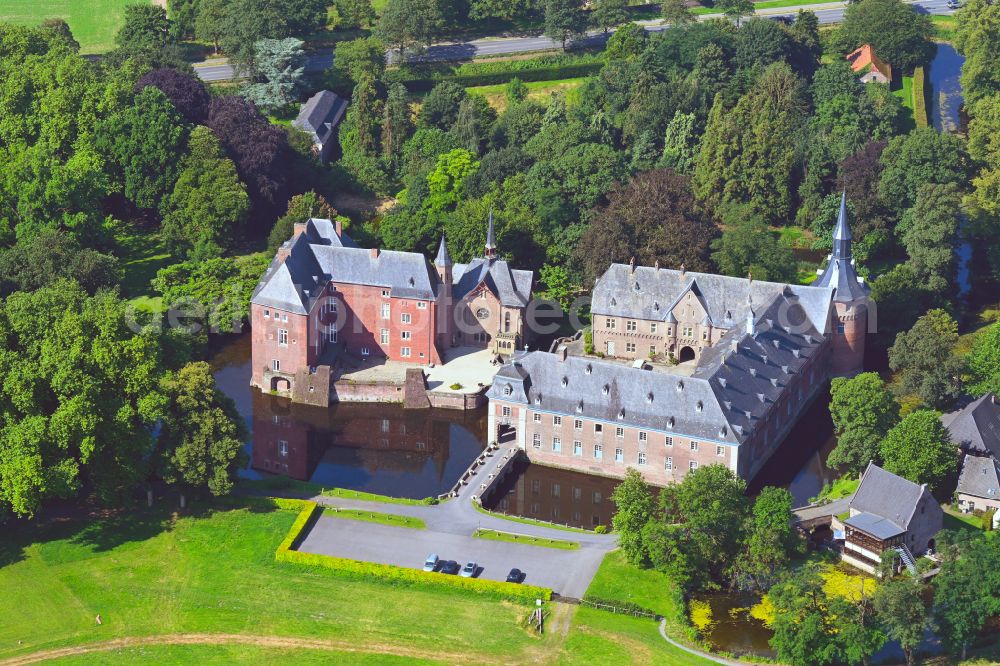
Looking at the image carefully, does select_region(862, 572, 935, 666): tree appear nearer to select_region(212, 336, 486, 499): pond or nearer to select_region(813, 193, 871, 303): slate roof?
select_region(212, 336, 486, 499): pond

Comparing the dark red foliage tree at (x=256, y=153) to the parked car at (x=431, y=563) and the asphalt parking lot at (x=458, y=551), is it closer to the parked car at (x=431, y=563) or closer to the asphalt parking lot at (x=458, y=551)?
the asphalt parking lot at (x=458, y=551)

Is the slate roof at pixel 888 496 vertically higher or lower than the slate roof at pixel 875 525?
higher

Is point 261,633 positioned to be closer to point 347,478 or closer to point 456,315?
point 347,478

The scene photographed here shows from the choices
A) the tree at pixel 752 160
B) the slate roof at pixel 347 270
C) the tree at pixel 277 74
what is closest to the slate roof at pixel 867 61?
the tree at pixel 752 160

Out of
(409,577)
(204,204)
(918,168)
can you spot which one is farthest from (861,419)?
(204,204)

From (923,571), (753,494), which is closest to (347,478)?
(753,494)

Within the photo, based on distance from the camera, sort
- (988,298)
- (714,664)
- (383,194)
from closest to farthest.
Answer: (714,664)
(988,298)
(383,194)
